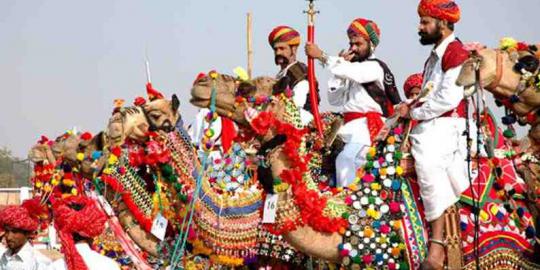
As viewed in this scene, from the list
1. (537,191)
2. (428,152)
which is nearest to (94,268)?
(428,152)

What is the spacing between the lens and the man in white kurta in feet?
27.3

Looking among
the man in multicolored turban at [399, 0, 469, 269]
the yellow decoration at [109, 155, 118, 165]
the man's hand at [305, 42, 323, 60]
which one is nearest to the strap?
the man in multicolored turban at [399, 0, 469, 269]

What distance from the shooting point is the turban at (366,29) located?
8617 millimetres

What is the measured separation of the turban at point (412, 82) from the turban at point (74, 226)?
4367 millimetres

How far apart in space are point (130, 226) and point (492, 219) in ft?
11.8

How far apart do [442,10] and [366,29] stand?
4.18ft

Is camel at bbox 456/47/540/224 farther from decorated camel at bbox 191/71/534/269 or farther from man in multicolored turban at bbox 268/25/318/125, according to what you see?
man in multicolored turban at bbox 268/25/318/125

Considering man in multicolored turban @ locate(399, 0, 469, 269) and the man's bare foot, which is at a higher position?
man in multicolored turban @ locate(399, 0, 469, 269)

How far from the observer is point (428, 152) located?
7.23m

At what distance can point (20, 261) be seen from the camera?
20.7 ft

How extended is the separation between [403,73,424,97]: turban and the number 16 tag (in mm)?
2729

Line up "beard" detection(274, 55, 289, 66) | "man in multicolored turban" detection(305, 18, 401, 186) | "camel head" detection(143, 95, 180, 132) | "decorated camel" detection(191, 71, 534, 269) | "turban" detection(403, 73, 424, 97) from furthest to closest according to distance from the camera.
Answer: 1. "beard" detection(274, 55, 289, 66)
2. "turban" detection(403, 73, 424, 97)
3. "camel head" detection(143, 95, 180, 132)
4. "man in multicolored turban" detection(305, 18, 401, 186)
5. "decorated camel" detection(191, 71, 534, 269)

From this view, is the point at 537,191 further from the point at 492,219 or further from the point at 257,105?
the point at 257,105

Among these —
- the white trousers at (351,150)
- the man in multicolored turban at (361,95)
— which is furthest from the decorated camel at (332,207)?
the man in multicolored turban at (361,95)
